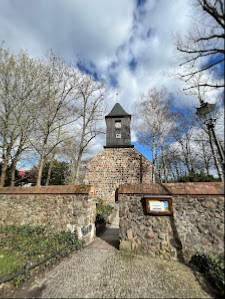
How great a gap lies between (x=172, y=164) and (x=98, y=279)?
45.4ft

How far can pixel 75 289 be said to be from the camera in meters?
2.78

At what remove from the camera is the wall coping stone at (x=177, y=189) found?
362 centimetres

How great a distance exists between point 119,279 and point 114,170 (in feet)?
34.1

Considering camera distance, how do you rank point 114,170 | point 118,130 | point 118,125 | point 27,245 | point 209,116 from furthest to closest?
point 118,125 → point 118,130 → point 114,170 → point 27,245 → point 209,116

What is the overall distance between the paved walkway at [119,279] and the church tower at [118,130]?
452 inches

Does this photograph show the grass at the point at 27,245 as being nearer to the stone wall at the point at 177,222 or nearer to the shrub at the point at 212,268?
the stone wall at the point at 177,222

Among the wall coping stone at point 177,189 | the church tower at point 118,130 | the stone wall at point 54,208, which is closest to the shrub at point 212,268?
the wall coping stone at point 177,189

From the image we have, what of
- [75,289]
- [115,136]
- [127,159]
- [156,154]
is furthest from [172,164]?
[75,289]

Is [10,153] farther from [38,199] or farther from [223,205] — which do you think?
[223,205]

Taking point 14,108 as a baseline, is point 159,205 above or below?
below

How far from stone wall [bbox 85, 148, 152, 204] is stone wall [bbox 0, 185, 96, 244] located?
7.33 metres

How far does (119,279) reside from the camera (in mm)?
3092

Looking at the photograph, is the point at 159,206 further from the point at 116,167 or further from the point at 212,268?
the point at 116,167

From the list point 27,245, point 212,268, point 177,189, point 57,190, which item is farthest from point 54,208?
point 212,268
